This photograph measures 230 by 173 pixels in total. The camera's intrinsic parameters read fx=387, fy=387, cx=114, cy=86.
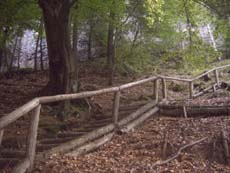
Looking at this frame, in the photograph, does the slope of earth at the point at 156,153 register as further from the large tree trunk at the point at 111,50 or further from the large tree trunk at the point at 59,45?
the large tree trunk at the point at 111,50

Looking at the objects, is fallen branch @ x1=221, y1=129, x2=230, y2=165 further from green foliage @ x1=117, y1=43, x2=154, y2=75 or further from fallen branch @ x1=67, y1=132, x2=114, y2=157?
green foliage @ x1=117, y1=43, x2=154, y2=75

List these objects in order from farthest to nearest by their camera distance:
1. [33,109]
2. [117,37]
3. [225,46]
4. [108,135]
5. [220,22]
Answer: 1. [225,46]
2. [117,37]
3. [220,22]
4. [108,135]
5. [33,109]

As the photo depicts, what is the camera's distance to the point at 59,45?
11297 millimetres

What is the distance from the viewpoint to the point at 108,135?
8.42 m

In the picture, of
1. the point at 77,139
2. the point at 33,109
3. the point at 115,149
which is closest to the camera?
the point at 33,109

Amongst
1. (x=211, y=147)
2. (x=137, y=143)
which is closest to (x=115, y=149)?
(x=137, y=143)

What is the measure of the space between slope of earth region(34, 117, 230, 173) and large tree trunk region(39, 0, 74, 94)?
3.02m

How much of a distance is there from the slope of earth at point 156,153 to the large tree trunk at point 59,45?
3.02 meters

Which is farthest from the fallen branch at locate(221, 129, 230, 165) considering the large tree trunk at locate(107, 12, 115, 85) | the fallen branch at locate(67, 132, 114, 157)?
the large tree trunk at locate(107, 12, 115, 85)

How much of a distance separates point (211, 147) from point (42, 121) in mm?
4419

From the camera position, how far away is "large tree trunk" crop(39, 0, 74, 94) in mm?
11133

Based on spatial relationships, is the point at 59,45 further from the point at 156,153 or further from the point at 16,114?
the point at 16,114

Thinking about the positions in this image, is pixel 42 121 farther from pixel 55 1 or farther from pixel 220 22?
pixel 220 22

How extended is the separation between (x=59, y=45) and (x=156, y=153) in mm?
5250
